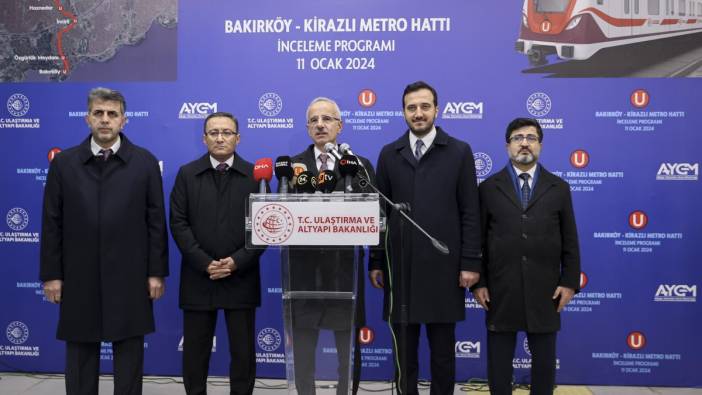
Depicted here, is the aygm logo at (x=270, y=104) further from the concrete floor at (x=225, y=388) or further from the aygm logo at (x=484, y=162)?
the concrete floor at (x=225, y=388)

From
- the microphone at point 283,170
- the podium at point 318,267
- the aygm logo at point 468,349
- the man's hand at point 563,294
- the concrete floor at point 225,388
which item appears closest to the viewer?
the podium at point 318,267

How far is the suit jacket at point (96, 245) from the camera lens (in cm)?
268

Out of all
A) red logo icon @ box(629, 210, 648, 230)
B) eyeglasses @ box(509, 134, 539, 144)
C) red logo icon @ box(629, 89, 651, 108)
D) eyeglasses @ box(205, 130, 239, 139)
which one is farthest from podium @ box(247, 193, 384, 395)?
red logo icon @ box(629, 89, 651, 108)

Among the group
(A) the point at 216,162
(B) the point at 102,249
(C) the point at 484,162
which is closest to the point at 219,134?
(A) the point at 216,162

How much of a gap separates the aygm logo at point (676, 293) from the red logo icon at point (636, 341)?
0.90 feet

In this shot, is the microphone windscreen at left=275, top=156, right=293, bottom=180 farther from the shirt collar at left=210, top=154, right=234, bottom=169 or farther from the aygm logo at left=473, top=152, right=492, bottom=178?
the aygm logo at left=473, top=152, right=492, bottom=178

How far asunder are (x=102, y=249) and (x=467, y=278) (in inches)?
73.2

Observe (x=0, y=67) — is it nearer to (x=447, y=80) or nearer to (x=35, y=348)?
(x=35, y=348)

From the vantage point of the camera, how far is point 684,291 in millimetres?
3734

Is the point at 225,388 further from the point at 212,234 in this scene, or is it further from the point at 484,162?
the point at 484,162

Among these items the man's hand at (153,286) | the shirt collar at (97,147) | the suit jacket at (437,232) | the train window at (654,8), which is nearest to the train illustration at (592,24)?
the train window at (654,8)

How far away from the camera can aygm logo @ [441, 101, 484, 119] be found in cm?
385

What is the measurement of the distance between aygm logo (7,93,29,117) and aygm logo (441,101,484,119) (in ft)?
10.3

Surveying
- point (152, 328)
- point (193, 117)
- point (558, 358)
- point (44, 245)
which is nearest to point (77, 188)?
point (44, 245)
